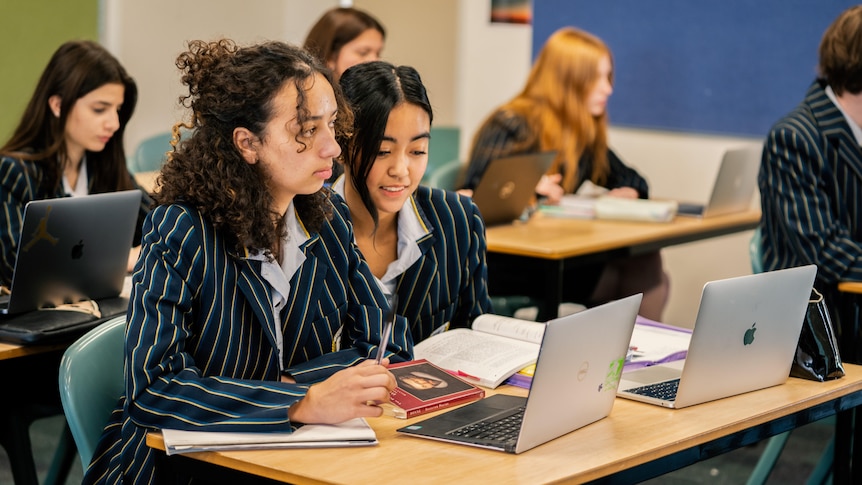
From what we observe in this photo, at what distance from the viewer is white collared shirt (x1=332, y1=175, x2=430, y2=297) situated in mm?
2514

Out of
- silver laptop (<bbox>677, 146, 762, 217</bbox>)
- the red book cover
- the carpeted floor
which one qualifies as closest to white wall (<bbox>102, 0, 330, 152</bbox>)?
the carpeted floor

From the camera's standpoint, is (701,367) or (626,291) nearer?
(701,367)

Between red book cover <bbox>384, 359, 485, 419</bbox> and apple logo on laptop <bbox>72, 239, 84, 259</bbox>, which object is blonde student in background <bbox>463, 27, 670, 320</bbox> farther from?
red book cover <bbox>384, 359, 485, 419</bbox>

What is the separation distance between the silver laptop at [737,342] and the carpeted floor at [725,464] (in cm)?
124

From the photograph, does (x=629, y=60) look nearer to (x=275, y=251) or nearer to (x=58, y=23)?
(x=58, y=23)

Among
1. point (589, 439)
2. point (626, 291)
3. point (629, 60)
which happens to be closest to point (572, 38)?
point (629, 60)

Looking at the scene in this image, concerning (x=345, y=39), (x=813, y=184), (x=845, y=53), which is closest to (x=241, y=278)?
(x=813, y=184)

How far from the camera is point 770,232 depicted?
134 inches

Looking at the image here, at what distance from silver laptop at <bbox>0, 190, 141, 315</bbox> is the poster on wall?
3.10 meters

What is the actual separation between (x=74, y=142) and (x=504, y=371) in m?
1.74

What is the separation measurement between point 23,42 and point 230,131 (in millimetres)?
3494

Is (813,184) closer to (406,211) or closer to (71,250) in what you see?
(406,211)

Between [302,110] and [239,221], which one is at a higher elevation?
[302,110]

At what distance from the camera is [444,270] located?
8.45 ft
